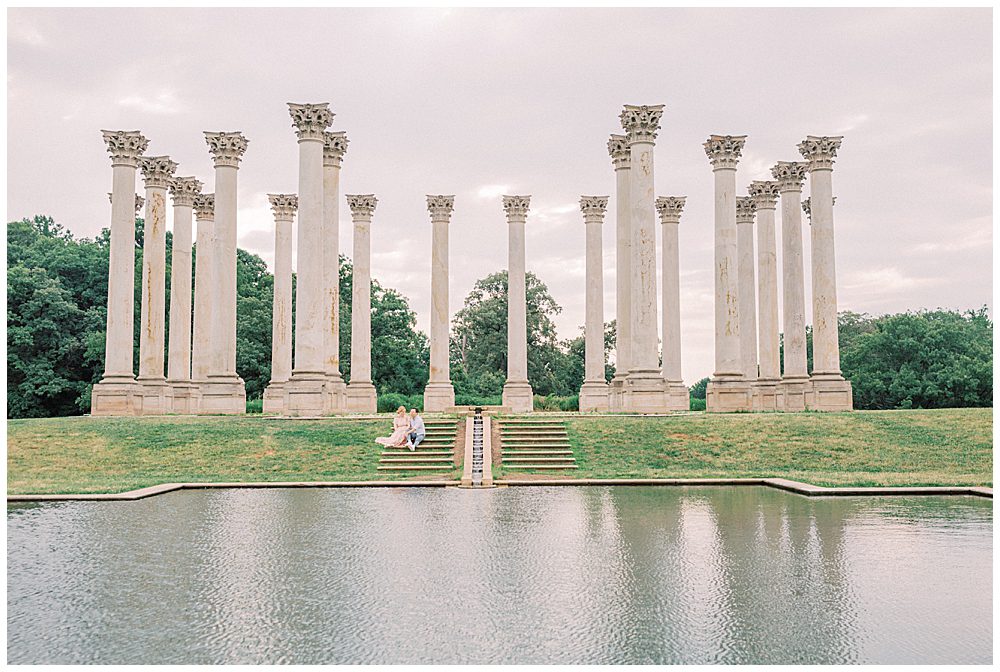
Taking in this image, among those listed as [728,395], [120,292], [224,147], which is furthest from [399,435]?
[224,147]

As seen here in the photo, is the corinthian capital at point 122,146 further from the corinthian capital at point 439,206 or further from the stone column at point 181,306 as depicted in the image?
the corinthian capital at point 439,206

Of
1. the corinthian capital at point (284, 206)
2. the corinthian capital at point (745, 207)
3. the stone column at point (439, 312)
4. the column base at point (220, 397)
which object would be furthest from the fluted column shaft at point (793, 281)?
the column base at point (220, 397)

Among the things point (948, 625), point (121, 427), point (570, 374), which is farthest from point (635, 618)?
point (570, 374)

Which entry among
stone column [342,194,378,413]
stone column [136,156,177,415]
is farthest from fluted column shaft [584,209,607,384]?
stone column [136,156,177,415]

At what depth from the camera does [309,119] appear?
50688 mm

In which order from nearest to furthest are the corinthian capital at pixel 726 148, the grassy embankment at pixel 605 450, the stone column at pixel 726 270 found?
the grassy embankment at pixel 605 450
the stone column at pixel 726 270
the corinthian capital at pixel 726 148

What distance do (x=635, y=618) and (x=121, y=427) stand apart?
122 feet

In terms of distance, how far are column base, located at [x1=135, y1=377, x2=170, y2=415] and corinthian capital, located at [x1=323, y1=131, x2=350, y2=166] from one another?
61.4 feet

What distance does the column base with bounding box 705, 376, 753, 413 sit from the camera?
2169 inches

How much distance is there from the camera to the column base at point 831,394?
172ft

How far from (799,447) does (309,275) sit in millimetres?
28433

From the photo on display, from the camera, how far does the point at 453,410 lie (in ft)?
204

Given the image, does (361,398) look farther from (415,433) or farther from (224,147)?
(415,433)

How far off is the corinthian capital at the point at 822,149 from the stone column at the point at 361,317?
3289 centimetres
